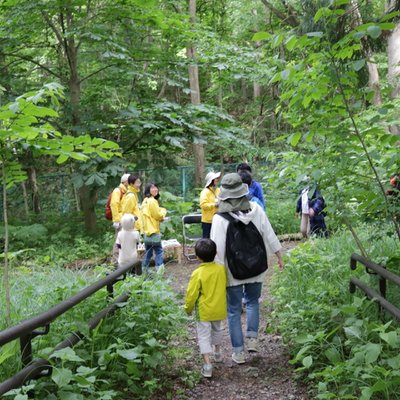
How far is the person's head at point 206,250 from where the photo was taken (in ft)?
15.6

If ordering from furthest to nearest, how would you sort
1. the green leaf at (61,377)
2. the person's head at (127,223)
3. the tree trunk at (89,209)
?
the tree trunk at (89,209) → the person's head at (127,223) → the green leaf at (61,377)

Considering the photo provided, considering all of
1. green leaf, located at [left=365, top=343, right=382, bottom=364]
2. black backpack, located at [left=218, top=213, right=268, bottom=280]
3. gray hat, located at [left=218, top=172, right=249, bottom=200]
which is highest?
gray hat, located at [left=218, top=172, right=249, bottom=200]

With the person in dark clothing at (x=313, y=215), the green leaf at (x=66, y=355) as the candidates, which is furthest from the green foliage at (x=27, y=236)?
the green leaf at (x=66, y=355)

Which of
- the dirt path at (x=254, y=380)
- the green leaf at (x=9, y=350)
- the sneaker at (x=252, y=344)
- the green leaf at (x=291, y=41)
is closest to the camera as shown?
the green leaf at (x=9, y=350)

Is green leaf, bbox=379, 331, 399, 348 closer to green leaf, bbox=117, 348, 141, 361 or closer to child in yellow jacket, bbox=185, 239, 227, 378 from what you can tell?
green leaf, bbox=117, 348, 141, 361

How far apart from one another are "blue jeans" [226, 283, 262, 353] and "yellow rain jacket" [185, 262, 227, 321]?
8.7 inches

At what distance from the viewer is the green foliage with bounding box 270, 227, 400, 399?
3.29 meters

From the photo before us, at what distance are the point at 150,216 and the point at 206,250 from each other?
13.1 ft

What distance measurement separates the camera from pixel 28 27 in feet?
37.1

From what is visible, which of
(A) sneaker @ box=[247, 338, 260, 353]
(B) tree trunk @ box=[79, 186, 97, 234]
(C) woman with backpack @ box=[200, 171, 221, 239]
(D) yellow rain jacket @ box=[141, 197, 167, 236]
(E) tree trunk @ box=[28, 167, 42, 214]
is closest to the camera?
(A) sneaker @ box=[247, 338, 260, 353]

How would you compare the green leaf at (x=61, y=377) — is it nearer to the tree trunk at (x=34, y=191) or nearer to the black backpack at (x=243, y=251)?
the black backpack at (x=243, y=251)

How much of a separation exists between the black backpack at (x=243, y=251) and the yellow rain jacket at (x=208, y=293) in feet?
0.66

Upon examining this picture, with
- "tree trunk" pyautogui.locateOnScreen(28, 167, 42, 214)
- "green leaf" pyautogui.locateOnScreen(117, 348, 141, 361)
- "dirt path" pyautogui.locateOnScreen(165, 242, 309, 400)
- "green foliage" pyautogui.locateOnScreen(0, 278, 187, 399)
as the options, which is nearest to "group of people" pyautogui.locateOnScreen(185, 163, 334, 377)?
"dirt path" pyautogui.locateOnScreen(165, 242, 309, 400)

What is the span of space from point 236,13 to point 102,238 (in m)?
13.0
